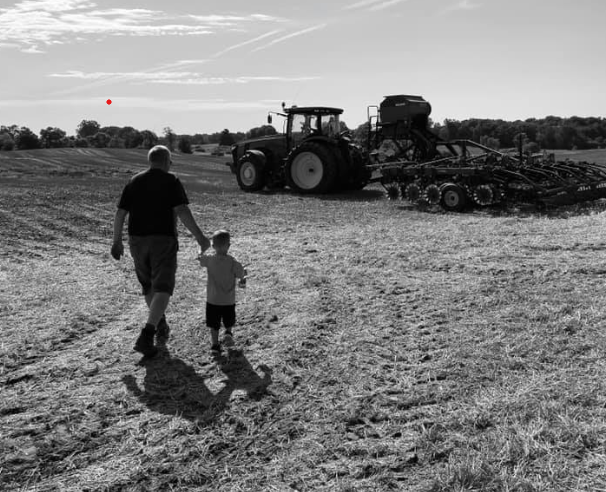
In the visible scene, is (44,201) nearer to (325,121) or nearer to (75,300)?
(325,121)

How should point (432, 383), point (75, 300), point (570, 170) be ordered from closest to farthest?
point (432, 383)
point (75, 300)
point (570, 170)

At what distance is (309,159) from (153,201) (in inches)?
490

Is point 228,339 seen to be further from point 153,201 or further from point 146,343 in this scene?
point 153,201

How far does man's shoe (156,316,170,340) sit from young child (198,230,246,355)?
609 mm

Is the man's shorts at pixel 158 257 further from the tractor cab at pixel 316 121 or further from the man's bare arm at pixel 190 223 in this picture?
the tractor cab at pixel 316 121

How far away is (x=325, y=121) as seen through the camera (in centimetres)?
1797

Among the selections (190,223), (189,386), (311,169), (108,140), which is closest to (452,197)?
(311,169)

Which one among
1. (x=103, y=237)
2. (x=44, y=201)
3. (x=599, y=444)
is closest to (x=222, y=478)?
(x=599, y=444)

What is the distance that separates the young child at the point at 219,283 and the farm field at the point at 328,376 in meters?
0.25

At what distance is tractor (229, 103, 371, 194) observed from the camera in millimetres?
17125

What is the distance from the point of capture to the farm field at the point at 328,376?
3.28 meters

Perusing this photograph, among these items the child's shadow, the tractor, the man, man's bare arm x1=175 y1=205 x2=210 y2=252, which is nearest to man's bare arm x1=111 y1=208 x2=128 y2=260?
the man

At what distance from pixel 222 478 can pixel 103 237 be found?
8660mm

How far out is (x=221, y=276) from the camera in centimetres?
517
